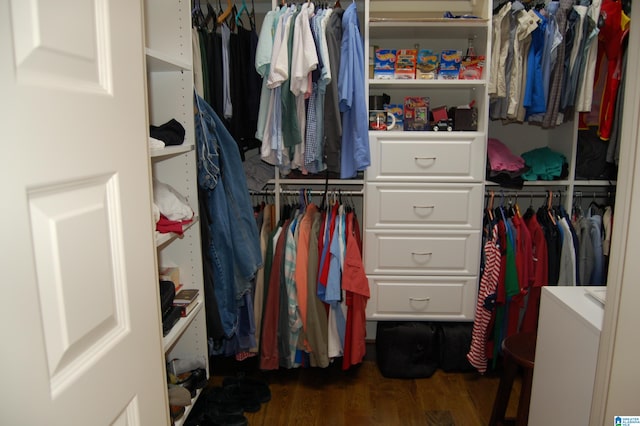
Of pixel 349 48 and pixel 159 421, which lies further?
pixel 349 48

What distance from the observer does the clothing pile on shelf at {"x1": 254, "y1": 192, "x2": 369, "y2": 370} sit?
93.2 inches

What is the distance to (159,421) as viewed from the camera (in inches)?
40.0

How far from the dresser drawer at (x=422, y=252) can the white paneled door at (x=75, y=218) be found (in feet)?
5.40

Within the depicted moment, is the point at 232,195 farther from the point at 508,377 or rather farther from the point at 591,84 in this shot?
the point at 591,84

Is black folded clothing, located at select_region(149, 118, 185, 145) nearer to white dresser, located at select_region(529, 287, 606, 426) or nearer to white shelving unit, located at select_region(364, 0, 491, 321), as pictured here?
white shelving unit, located at select_region(364, 0, 491, 321)

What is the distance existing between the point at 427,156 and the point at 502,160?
45cm

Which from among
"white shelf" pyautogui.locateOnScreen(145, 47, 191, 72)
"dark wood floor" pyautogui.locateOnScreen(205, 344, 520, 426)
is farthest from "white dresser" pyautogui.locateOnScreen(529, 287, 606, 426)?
"white shelf" pyautogui.locateOnScreen(145, 47, 191, 72)

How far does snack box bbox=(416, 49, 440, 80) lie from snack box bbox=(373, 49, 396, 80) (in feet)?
0.47

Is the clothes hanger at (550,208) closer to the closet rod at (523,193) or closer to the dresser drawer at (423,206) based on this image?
the closet rod at (523,193)

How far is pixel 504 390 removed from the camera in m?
1.97

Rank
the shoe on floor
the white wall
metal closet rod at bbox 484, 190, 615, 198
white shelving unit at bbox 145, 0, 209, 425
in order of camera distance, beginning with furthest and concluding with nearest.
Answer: metal closet rod at bbox 484, 190, 615, 198 → the shoe on floor → white shelving unit at bbox 145, 0, 209, 425 → the white wall

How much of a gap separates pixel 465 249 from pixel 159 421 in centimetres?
188

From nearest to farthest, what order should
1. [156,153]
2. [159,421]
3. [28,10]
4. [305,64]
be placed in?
[28,10] < [159,421] < [156,153] < [305,64]

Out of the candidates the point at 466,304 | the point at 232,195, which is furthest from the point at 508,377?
the point at 232,195
